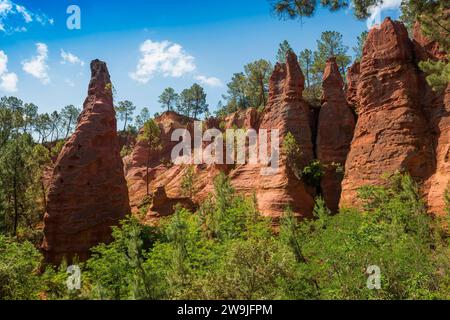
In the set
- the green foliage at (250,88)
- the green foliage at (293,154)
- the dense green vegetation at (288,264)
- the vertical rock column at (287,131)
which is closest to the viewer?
the dense green vegetation at (288,264)

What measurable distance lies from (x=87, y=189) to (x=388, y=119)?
26788 millimetres

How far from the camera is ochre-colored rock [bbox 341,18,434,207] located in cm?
2700

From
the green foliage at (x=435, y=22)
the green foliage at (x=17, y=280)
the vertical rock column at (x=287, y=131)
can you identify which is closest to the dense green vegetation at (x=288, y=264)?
the green foliage at (x=17, y=280)

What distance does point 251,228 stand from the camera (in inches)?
999

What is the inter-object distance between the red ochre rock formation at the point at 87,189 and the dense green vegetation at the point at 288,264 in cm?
574

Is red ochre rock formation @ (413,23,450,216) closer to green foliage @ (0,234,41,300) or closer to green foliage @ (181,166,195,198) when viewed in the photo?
green foliage @ (0,234,41,300)

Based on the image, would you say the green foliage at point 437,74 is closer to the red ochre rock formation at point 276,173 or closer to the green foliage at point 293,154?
the red ochre rock formation at point 276,173

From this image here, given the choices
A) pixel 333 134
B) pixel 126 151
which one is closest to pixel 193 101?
pixel 126 151

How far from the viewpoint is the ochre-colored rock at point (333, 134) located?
113 feet

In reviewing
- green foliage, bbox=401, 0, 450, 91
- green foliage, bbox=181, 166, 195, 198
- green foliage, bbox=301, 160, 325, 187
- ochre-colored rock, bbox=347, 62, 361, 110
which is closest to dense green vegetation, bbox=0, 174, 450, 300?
green foliage, bbox=301, 160, 325, 187

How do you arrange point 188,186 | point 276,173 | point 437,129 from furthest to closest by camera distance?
point 188,186 < point 276,173 < point 437,129

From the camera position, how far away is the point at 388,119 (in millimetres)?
29031

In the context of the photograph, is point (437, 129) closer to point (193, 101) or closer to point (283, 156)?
point (283, 156)

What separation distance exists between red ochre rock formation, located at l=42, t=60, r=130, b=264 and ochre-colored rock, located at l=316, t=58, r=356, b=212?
805 inches
